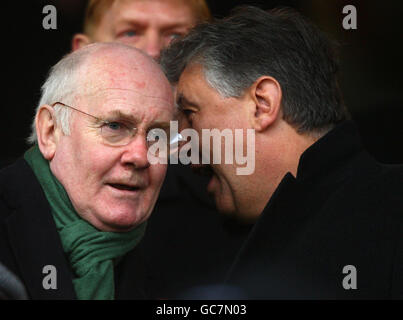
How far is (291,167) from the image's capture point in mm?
2363

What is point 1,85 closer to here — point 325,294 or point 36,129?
point 36,129

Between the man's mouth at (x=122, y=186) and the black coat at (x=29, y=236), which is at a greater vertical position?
the man's mouth at (x=122, y=186)

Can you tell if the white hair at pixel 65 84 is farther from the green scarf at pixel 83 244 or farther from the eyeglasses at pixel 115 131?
the green scarf at pixel 83 244

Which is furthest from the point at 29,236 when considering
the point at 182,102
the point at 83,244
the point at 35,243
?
the point at 182,102

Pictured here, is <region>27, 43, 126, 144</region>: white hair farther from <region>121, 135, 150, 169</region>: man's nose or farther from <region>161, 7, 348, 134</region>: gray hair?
<region>161, 7, 348, 134</region>: gray hair

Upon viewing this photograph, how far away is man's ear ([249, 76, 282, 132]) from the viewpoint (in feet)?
7.70

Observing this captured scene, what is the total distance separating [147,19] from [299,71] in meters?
0.98

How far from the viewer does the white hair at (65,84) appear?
2.09 meters

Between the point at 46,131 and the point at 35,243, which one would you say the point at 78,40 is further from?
the point at 35,243

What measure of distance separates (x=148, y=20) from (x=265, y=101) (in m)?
0.99

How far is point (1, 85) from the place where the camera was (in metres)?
3.32

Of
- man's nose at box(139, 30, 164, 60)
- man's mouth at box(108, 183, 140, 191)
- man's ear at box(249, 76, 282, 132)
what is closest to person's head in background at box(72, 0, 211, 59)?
man's nose at box(139, 30, 164, 60)

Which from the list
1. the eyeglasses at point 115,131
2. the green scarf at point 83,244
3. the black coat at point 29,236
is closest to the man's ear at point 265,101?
the eyeglasses at point 115,131

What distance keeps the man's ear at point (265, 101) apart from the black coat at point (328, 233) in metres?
0.22
